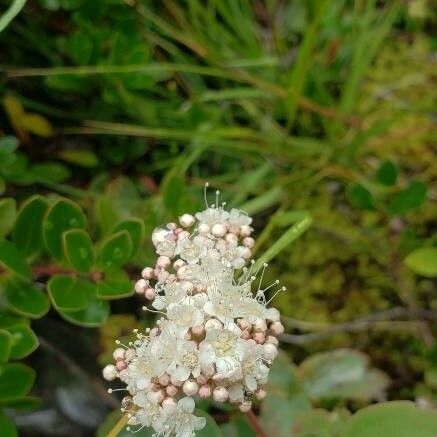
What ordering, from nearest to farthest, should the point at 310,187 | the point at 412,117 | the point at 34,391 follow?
the point at 34,391 < the point at 310,187 < the point at 412,117

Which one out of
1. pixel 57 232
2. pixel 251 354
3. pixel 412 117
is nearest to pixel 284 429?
pixel 251 354

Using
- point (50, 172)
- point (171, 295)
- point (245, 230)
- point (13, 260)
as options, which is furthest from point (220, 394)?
point (50, 172)

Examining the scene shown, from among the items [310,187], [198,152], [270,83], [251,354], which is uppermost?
[270,83]

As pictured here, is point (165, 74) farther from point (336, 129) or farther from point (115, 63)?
point (336, 129)

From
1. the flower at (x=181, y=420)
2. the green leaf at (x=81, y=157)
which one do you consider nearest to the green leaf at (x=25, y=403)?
the flower at (x=181, y=420)

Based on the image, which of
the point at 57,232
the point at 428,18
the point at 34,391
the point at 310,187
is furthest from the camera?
the point at 428,18

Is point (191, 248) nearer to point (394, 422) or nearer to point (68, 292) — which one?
point (68, 292)

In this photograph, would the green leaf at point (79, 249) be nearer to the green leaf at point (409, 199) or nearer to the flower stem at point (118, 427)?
the flower stem at point (118, 427)
